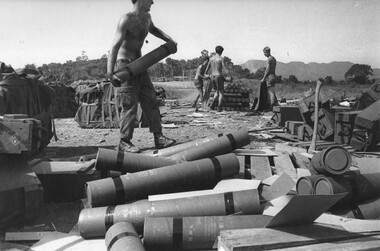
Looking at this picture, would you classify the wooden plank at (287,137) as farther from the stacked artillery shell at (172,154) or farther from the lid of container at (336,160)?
the lid of container at (336,160)

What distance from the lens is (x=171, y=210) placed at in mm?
3053

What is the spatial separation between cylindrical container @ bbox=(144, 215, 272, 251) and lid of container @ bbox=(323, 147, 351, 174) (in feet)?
2.85

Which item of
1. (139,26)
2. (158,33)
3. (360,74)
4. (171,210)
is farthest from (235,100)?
(360,74)

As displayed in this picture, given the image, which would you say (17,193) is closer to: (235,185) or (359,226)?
(235,185)

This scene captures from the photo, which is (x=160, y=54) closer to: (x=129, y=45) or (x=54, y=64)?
(x=129, y=45)

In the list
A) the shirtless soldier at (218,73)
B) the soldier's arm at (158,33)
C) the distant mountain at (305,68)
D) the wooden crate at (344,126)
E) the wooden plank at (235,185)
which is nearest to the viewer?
the wooden plank at (235,185)

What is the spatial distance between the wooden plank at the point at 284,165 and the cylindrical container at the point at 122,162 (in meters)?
1.47

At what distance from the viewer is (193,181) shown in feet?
11.9

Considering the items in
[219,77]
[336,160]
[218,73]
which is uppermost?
[218,73]

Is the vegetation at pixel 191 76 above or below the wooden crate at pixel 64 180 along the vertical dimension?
above

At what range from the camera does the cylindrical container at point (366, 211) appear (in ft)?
10.4

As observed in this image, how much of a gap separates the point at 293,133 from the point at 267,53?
722 centimetres

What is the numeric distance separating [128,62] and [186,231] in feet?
10.8

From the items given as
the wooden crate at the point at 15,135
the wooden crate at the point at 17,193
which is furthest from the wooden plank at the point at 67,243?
the wooden crate at the point at 15,135
